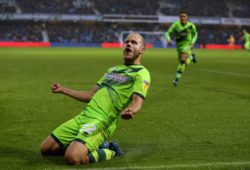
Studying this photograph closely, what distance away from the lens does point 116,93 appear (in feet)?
18.4

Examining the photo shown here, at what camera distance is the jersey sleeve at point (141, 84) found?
5287 mm

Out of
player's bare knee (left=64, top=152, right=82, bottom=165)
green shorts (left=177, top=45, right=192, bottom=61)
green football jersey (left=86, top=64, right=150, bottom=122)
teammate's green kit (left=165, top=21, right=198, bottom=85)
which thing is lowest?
green shorts (left=177, top=45, right=192, bottom=61)

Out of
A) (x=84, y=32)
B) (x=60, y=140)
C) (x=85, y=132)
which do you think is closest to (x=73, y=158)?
(x=85, y=132)

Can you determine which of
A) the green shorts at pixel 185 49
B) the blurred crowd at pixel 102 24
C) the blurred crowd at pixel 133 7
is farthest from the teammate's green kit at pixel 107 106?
the blurred crowd at pixel 133 7

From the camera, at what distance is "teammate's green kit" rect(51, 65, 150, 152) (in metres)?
5.39

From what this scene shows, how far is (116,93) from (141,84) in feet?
1.40

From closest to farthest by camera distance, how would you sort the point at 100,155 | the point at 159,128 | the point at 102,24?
the point at 100,155, the point at 159,128, the point at 102,24

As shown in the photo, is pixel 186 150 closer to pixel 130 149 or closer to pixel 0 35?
pixel 130 149

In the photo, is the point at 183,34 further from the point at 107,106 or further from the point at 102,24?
the point at 102,24

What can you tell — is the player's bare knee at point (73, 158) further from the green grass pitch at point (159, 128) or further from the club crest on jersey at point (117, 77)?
the club crest on jersey at point (117, 77)

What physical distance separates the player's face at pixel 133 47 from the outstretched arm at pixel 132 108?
57cm

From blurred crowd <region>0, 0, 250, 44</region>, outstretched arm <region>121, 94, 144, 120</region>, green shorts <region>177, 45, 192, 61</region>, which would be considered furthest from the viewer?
blurred crowd <region>0, 0, 250, 44</region>

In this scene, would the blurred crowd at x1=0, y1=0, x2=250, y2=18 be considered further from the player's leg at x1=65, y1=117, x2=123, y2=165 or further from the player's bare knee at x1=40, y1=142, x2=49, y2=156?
the player's leg at x1=65, y1=117, x2=123, y2=165

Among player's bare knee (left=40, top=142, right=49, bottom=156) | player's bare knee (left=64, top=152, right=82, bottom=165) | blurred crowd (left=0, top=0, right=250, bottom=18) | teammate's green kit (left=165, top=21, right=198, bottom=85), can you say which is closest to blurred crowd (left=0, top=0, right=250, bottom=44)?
blurred crowd (left=0, top=0, right=250, bottom=18)
